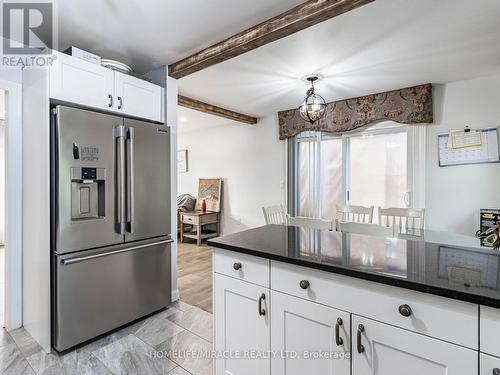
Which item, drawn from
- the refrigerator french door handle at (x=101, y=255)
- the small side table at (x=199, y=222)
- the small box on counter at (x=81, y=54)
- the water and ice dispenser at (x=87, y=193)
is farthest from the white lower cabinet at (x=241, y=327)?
the small side table at (x=199, y=222)

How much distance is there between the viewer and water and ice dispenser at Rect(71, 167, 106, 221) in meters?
1.98

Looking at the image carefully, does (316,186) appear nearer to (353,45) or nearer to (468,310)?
(353,45)

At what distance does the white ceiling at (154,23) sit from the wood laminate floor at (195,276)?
2430 mm

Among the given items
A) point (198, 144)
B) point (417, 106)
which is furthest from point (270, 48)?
point (198, 144)

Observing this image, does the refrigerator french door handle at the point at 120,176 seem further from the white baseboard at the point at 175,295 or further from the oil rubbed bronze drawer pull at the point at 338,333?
the oil rubbed bronze drawer pull at the point at 338,333

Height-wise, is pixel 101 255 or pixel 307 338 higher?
pixel 101 255

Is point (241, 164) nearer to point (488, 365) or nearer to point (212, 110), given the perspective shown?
point (212, 110)

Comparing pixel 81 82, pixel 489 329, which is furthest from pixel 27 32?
pixel 489 329

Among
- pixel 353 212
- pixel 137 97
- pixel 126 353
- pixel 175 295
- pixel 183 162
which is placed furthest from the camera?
pixel 183 162

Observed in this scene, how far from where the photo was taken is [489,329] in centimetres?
85

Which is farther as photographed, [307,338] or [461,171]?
[461,171]

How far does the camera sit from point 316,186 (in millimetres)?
4469

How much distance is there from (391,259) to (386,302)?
0.80 ft

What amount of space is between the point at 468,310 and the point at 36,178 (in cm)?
259
